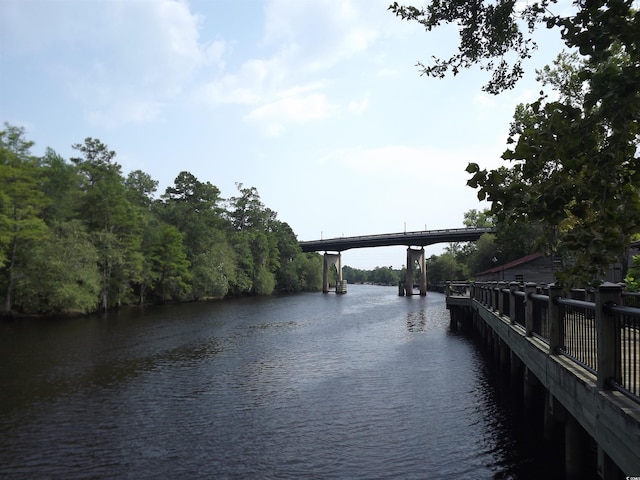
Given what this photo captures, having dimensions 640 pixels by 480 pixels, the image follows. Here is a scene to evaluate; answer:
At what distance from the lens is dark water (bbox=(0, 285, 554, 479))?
9570mm

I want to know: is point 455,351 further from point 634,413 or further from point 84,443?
point 634,413

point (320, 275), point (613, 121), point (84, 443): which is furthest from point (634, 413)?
point (320, 275)

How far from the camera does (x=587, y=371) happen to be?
6.77m

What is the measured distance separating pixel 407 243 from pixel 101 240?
234ft

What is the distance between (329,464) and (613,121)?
26.8 feet

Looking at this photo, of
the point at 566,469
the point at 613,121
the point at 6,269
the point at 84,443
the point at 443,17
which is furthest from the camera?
the point at 6,269

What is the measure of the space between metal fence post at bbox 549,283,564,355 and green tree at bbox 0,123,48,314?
38.4 m

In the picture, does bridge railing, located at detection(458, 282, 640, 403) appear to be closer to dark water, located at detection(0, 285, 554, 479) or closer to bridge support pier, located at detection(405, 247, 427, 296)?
dark water, located at detection(0, 285, 554, 479)

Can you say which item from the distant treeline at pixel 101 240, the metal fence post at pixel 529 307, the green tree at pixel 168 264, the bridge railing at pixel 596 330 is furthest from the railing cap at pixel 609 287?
the green tree at pixel 168 264

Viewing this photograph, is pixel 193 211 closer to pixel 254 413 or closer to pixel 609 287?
pixel 254 413

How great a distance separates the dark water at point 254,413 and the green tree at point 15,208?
15.0 metres

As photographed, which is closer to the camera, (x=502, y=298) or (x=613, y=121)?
(x=613, y=121)

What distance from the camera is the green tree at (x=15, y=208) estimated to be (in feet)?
119

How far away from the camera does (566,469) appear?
8312 millimetres
